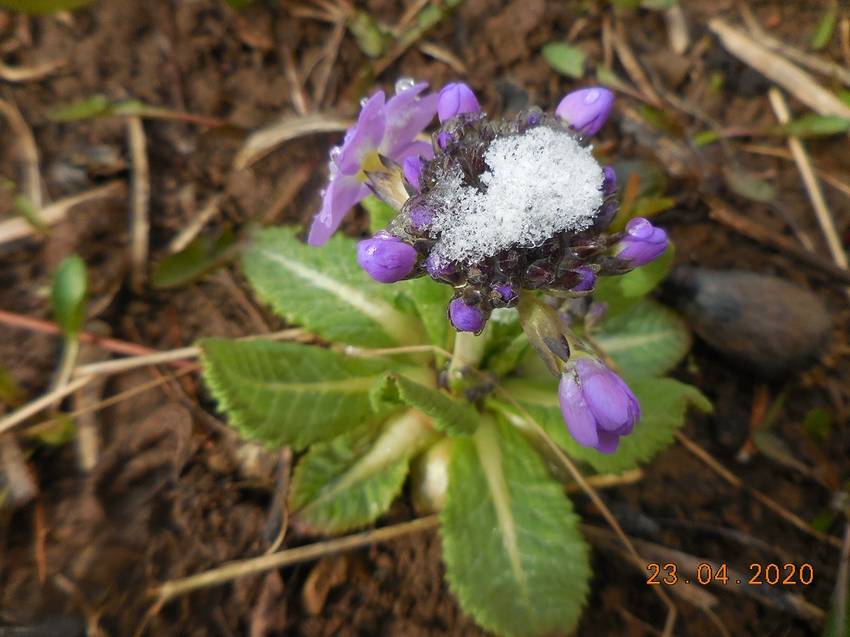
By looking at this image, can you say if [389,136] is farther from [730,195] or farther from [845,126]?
[845,126]

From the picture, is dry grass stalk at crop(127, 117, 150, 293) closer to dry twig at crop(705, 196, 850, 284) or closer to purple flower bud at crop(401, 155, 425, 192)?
purple flower bud at crop(401, 155, 425, 192)

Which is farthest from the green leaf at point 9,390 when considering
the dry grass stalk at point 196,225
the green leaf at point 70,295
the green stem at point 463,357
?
the green stem at point 463,357

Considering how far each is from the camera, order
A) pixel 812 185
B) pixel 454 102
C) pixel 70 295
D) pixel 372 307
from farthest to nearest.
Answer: pixel 812 185 < pixel 70 295 < pixel 372 307 < pixel 454 102

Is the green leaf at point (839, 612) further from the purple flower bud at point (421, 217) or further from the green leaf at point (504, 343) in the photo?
the purple flower bud at point (421, 217)

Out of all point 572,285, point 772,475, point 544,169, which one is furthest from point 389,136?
point 772,475

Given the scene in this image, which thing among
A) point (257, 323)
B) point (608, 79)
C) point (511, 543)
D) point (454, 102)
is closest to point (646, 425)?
point (511, 543)

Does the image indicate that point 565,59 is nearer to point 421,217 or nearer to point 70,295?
point 421,217

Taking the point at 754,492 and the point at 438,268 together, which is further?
the point at 754,492
